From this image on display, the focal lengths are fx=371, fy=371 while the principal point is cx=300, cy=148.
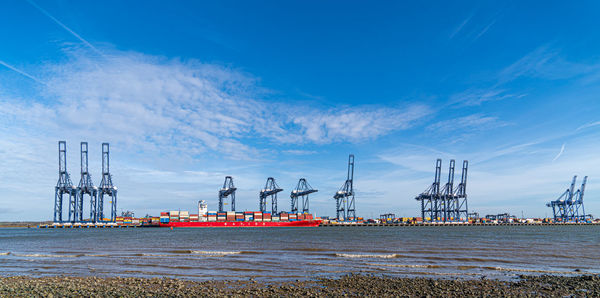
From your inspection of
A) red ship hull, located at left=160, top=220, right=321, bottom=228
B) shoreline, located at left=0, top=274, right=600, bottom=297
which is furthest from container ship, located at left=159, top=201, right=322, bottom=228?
shoreline, located at left=0, top=274, right=600, bottom=297

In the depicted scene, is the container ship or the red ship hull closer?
the red ship hull

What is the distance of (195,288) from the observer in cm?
1449

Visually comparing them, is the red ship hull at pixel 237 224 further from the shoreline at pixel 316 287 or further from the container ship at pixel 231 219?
the shoreline at pixel 316 287

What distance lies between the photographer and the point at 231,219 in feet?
394

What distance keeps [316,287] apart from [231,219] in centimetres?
10884

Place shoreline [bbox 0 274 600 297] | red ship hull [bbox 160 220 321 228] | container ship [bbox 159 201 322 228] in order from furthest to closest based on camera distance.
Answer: container ship [bbox 159 201 322 228], red ship hull [bbox 160 220 321 228], shoreline [bbox 0 274 600 297]

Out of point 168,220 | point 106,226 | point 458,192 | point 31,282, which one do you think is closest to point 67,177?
point 106,226

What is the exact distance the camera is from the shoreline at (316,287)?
13.4 m

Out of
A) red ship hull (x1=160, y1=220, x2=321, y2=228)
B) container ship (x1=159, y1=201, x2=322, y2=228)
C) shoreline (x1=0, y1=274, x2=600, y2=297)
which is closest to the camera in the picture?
shoreline (x1=0, y1=274, x2=600, y2=297)

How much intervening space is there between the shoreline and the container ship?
105 metres

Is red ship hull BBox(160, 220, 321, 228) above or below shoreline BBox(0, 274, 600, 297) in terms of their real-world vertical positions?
below

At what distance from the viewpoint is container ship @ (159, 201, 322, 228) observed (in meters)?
119

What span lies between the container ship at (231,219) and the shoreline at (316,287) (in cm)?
10458

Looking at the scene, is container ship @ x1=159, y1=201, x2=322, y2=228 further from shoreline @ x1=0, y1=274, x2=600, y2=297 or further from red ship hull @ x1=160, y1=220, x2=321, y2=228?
shoreline @ x1=0, y1=274, x2=600, y2=297
